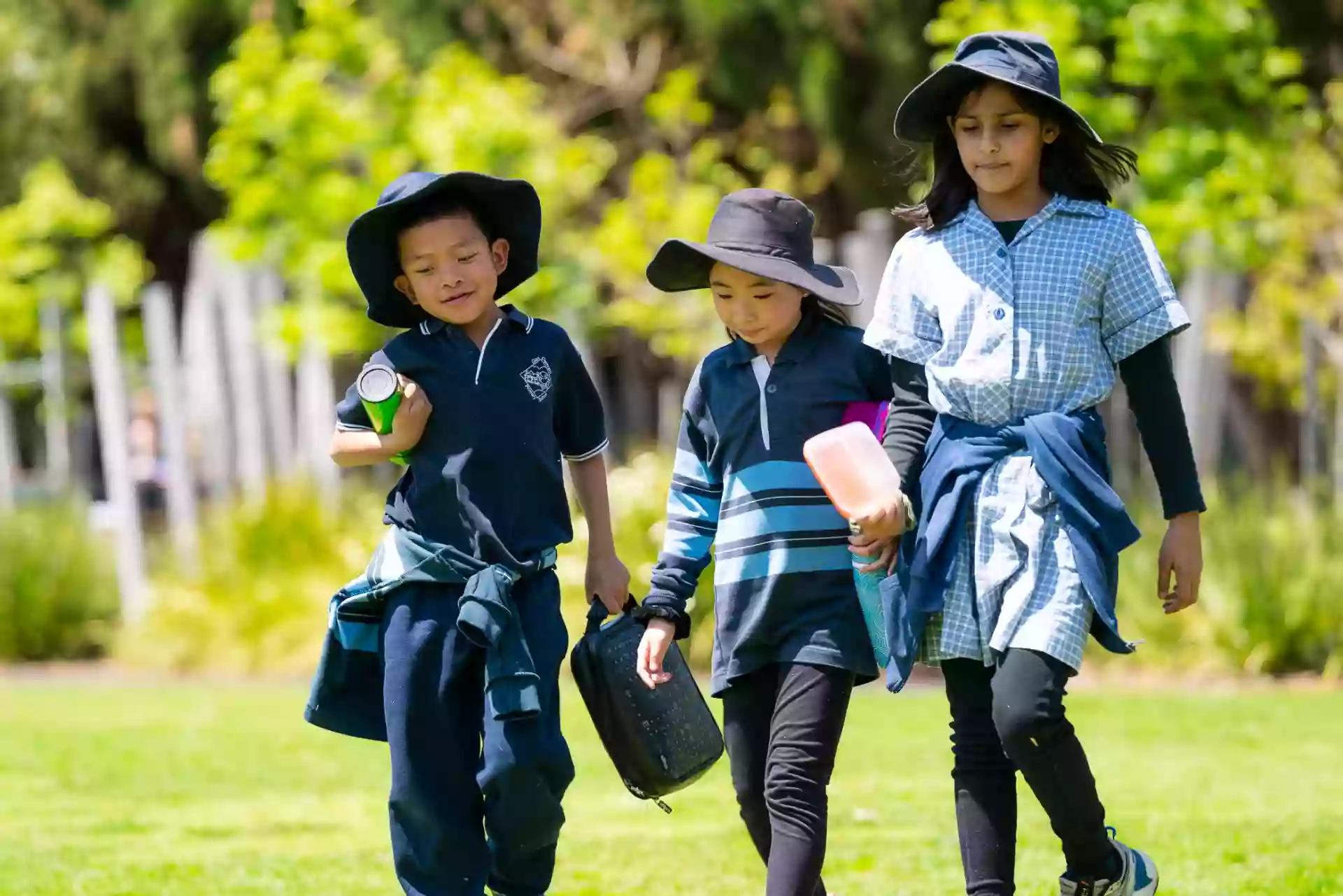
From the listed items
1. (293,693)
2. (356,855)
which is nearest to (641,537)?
(293,693)

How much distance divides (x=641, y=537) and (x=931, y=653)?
277 inches

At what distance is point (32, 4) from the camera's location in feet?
63.5

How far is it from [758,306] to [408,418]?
774mm

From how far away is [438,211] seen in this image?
4359 mm

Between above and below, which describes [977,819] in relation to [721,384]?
below

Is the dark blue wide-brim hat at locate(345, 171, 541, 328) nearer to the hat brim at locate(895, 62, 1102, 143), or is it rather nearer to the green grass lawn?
the hat brim at locate(895, 62, 1102, 143)

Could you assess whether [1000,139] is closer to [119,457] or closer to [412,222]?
[412,222]

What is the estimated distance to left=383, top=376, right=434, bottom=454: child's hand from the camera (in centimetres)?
417

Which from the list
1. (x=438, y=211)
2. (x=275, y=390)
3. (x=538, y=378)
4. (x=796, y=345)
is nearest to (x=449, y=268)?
(x=438, y=211)

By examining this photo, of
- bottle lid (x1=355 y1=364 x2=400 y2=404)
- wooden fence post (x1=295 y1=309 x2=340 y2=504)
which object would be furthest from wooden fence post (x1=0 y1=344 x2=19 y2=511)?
bottle lid (x1=355 y1=364 x2=400 y2=404)

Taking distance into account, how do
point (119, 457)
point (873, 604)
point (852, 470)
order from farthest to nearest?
point (119, 457) < point (873, 604) < point (852, 470)

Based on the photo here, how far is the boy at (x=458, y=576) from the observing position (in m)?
4.19

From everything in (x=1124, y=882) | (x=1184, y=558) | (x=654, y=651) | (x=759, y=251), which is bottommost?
(x=1124, y=882)

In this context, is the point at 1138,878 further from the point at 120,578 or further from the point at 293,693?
the point at 120,578
